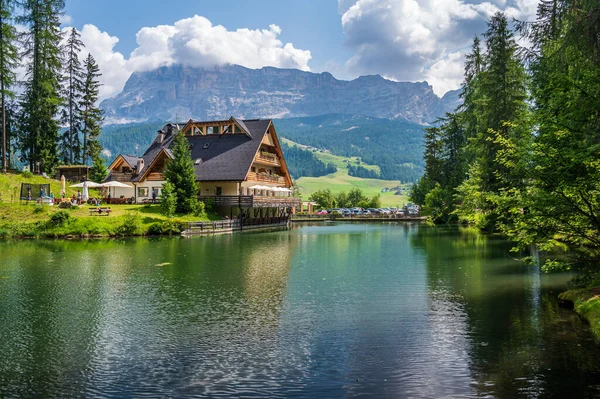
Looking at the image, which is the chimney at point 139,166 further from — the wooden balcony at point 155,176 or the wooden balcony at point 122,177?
the wooden balcony at point 155,176

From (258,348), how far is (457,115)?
211 feet

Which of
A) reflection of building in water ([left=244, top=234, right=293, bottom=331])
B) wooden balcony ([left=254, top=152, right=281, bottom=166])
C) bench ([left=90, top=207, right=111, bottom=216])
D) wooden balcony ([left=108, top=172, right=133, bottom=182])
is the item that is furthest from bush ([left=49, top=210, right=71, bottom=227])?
wooden balcony ([left=254, top=152, right=281, bottom=166])

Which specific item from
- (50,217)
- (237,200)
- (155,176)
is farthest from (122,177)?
(50,217)

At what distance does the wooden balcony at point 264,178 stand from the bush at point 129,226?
63.6ft

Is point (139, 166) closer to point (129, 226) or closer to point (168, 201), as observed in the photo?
point (168, 201)

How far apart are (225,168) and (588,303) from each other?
171 feet

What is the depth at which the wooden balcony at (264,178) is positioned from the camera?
212ft

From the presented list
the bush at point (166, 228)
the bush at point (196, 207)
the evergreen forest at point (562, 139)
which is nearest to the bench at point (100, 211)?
the bush at point (166, 228)

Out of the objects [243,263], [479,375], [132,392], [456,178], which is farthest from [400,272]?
[456,178]

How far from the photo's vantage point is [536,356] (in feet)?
39.4

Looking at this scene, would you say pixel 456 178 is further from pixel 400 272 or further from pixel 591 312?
pixel 591 312

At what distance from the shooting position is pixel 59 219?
4462cm

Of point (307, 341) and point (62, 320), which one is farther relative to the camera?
point (62, 320)

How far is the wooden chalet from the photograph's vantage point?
62062 mm
